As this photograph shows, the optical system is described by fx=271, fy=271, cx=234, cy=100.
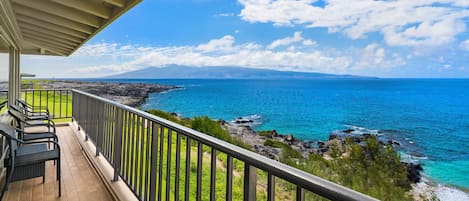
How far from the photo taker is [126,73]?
131 feet

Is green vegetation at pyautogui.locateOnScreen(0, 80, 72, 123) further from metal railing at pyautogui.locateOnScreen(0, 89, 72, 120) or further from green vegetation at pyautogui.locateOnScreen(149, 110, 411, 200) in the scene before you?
green vegetation at pyautogui.locateOnScreen(149, 110, 411, 200)

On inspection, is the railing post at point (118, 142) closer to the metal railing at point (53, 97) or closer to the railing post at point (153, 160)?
the railing post at point (153, 160)

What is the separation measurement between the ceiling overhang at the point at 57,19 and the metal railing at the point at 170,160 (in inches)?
36.1

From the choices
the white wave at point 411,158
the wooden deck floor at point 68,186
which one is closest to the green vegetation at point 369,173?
the white wave at point 411,158

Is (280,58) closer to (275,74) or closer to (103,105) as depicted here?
(275,74)

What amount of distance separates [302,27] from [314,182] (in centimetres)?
3883

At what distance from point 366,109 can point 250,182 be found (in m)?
30.9

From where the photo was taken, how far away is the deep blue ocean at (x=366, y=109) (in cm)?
1644

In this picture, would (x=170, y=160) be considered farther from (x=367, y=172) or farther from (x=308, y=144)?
(x=308, y=144)

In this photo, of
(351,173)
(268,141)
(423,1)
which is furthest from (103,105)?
(423,1)

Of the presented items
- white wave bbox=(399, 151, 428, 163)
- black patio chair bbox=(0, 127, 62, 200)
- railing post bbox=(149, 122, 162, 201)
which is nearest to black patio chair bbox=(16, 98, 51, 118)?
black patio chair bbox=(0, 127, 62, 200)

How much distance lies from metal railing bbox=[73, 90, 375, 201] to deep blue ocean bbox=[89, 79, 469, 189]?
45.4 ft

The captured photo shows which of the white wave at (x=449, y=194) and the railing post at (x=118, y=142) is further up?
the railing post at (x=118, y=142)

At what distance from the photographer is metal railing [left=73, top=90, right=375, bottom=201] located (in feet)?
2.50
